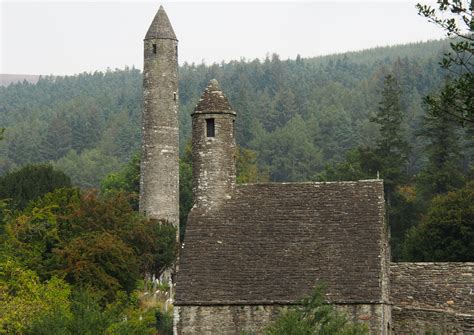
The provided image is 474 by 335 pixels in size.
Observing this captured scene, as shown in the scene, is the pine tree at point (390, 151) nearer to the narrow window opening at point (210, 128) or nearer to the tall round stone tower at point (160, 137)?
the tall round stone tower at point (160, 137)

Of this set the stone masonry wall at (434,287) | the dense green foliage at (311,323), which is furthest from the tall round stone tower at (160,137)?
the dense green foliage at (311,323)

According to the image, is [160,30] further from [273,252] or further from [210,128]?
[273,252]

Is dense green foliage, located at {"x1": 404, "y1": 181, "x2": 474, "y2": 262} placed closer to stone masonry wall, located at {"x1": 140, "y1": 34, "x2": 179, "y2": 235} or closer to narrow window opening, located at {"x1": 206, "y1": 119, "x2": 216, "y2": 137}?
narrow window opening, located at {"x1": 206, "y1": 119, "x2": 216, "y2": 137}

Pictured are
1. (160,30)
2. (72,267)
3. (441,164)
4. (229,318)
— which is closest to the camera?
(229,318)

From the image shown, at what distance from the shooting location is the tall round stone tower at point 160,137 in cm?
6281

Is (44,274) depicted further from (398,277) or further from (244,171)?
(244,171)

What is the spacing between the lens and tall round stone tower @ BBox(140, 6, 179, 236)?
206ft

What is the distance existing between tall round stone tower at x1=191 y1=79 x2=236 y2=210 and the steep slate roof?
1.57 ft

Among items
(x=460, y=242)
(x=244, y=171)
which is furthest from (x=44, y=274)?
(x=244, y=171)

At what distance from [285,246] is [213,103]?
5158mm

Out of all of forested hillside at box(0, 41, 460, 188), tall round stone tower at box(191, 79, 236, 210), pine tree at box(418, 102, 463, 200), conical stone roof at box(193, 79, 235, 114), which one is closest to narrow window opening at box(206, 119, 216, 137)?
tall round stone tower at box(191, 79, 236, 210)

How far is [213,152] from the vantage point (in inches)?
1240

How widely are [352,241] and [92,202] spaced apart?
14.1 meters

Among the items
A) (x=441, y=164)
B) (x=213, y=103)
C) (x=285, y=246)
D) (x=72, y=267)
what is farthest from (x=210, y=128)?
(x=441, y=164)
